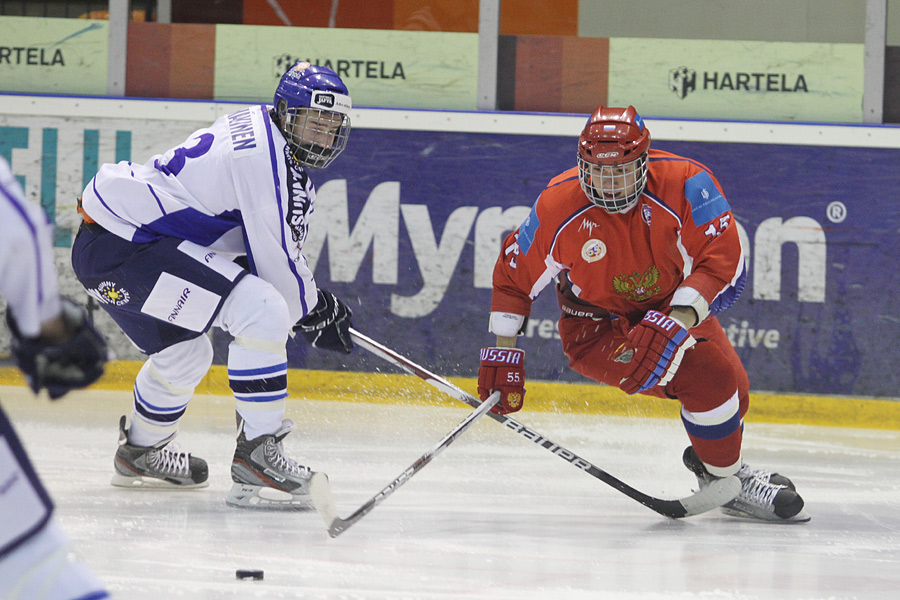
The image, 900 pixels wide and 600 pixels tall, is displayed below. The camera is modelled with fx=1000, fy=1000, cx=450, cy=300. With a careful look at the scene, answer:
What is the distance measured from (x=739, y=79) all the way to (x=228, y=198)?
3195 millimetres

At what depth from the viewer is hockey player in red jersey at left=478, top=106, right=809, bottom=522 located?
2.36 m

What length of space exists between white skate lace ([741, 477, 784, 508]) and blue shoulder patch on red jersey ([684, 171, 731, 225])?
27.1 inches

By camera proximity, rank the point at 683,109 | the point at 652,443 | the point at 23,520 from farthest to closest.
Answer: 1. the point at 683,109
2. the point at 652,443
3. the point at 23,520

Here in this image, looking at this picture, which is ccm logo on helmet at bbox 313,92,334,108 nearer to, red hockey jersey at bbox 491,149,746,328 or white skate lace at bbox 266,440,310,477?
red hockey jersey at bbox 491,149,746,328

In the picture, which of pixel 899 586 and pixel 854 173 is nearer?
pixel 899 586

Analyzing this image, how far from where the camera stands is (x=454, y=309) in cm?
462

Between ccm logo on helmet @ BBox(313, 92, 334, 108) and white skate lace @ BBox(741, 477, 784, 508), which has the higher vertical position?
ccm logo on helmet @ BBox(313, 92, 334, 108)

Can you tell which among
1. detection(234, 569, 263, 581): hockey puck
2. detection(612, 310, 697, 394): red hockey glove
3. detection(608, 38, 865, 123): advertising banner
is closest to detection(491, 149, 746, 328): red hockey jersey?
detection(612, 310, 697, 394): red hockey glove

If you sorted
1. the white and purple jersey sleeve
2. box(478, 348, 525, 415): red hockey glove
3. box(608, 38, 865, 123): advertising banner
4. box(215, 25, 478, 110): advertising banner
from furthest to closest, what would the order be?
box(215, 25, 478, 110): advertising banner → box(608, 38, 865, 123): advertising banner → box(478, 348, 525, 415): red hockey glove → the white and purple jersey sleeve

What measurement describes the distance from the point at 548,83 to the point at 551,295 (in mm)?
1083

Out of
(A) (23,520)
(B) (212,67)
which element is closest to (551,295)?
(B) (212,67)

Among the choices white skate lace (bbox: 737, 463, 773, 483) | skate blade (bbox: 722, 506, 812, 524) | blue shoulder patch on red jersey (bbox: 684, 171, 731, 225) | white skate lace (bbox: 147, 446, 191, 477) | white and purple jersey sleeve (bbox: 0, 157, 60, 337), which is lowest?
skate blade (bbox: 722, 506, 812, 524)

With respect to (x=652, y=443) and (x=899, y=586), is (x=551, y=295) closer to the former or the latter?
(x=652, y=443)

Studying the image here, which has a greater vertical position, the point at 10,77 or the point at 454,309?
the point at 10,77
